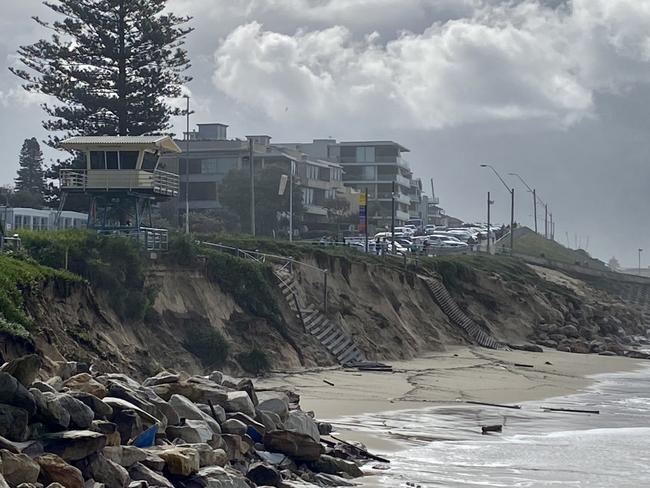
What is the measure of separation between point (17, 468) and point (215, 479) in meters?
3.44

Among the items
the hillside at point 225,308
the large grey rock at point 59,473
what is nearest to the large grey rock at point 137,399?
the large grey rock at point 59,473

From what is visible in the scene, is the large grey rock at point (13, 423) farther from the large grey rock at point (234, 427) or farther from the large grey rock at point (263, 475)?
the large grey rock at point (234, 427)

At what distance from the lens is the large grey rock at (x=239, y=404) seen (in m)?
21.1

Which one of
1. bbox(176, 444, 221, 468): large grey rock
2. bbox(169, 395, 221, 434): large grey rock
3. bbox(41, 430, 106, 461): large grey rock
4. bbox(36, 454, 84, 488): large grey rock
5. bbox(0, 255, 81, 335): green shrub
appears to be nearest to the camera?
bbox(36, 454, 84, 488): large grey rock

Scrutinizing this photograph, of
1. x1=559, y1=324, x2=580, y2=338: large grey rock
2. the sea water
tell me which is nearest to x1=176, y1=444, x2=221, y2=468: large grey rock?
the sea water

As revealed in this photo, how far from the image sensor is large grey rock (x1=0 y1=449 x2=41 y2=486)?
14.4 metres

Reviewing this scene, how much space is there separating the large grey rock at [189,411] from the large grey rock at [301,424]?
1.97 meters

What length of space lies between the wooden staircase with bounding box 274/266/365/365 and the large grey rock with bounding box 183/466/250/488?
75.8 ft

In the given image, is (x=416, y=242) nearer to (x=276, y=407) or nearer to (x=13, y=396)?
(x=276, y=407)

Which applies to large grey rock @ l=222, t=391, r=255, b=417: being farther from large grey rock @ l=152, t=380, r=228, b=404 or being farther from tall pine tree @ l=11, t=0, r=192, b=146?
tall pine tree @ l=11, t=0, r=192, b=146

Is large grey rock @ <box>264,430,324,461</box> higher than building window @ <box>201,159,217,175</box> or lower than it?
lower

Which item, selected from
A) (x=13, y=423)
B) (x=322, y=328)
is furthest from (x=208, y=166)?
(x=13, y=423)

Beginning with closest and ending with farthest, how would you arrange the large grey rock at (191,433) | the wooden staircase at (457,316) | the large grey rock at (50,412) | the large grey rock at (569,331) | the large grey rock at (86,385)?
the large grey rock at (50,412), the large grey rock at (86,385), the large grey rock at (191,433), the wooden staircase at (457,316), the large grey rock at (569,331)

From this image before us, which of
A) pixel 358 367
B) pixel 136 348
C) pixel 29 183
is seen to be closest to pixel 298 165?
pixel 29 183
